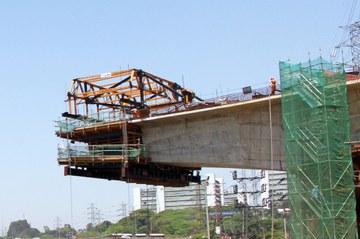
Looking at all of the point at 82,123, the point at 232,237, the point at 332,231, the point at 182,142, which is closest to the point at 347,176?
the point at 332,231

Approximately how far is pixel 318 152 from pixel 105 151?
17768mm

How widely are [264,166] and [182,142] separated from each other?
21.2ft

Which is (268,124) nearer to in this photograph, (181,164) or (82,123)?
(181,164)

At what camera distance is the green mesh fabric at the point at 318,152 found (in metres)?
35.4

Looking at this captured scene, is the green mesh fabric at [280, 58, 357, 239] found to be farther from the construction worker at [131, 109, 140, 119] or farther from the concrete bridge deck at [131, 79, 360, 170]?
the construction worker at [131, 109, 140, 119]

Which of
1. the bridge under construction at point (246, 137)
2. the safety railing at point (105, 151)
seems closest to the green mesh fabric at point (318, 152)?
the bridge under construction at point (246, 137)

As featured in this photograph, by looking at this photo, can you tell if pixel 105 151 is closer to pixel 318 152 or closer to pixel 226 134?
pixel 226 134

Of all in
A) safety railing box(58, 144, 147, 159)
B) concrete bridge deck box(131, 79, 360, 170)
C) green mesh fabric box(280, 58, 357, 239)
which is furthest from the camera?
safety railing box(58, 144, 147, 159)

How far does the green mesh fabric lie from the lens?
35.4 metres

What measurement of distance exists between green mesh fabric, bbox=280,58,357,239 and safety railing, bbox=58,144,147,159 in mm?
12530

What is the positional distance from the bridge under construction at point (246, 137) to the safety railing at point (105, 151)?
0.08 m

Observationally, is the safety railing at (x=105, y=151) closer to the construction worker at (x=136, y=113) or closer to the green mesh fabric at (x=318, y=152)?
the construction worker at (x=136, y=113)

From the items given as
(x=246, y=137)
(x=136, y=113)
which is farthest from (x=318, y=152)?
(x=136, y=113)

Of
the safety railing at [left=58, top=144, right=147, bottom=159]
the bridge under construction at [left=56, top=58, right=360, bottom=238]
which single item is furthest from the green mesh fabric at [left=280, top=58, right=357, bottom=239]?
the safety railing at [left=58, top=144, right=147, bottom=159]
